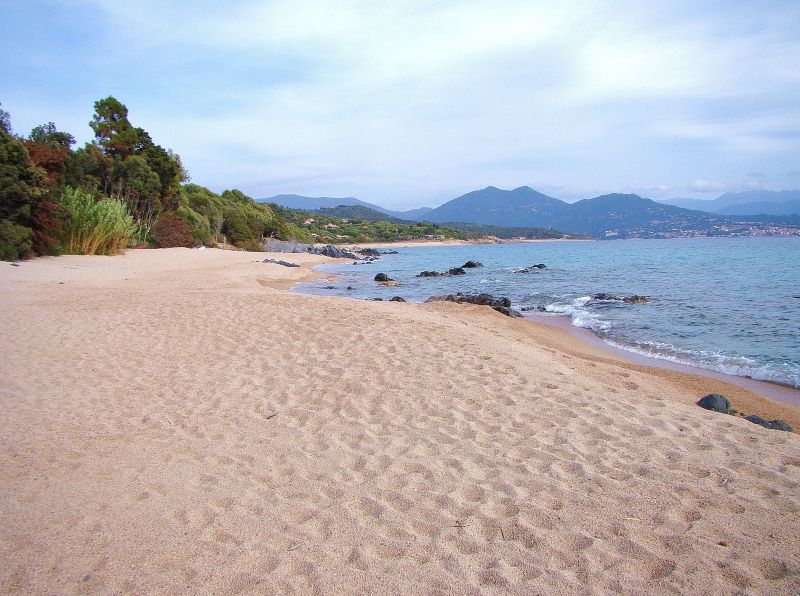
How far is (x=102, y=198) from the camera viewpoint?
1096 inches

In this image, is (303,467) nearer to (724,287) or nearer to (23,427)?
(23,427)

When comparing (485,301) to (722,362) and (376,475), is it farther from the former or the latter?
(376,475)

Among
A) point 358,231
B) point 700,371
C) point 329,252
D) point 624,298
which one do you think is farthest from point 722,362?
point 358,231

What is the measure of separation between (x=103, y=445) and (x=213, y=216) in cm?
4932

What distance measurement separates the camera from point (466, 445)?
15.1 feet

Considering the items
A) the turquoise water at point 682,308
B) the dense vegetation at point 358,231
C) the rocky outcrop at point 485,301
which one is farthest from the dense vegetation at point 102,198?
the dense vegetation at point 358,231

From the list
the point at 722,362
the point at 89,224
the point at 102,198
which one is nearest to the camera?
the point at 722,362

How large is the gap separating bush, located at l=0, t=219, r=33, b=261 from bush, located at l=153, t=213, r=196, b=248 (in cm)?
1526

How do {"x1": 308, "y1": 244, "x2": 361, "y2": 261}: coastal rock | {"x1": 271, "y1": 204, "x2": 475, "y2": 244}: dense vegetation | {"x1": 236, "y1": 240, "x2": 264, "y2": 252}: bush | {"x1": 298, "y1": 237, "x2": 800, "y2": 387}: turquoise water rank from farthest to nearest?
1. {"x1": 271, "y1": 204, "x2": 475, "y2": 244}: dense vegetation
2. {"x1": 308, "y1": 244, "x2": 361, "y2": 261}: coastal rock
3. {"x1": 236, "y1": 240, "x2": 264, "y2": 252}: bush
4. {"x1": 298, "y1": 237, "x2": 800, "y2": 387}: turquoise water

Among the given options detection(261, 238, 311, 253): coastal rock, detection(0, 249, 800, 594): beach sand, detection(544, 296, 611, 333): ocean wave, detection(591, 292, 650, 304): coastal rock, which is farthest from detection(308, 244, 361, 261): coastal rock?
detection(0, 249, 800, 594): beach sand

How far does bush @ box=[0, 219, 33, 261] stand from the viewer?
18.8 metres

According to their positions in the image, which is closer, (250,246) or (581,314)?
(581,314)

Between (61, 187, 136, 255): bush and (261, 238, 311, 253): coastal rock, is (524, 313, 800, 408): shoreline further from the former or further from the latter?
(261, 238, 311, 253): coastal rock

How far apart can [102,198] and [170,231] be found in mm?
7633
